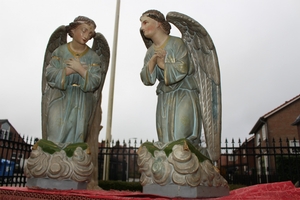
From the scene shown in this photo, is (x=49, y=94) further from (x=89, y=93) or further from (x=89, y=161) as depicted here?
(x=89, y=161)

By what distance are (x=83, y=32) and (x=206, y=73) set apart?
6.26 feet

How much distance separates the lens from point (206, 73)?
369 cm

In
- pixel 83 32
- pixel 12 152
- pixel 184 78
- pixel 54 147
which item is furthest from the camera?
pixel 12 152

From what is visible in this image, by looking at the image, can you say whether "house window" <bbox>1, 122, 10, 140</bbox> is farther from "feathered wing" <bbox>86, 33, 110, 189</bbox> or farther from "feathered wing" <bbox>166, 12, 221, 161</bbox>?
"feathered wing" <bbox>166, 12, 221, 161</bbox>

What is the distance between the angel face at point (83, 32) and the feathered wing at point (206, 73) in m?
1.20

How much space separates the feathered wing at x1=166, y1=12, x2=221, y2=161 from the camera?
359 cm

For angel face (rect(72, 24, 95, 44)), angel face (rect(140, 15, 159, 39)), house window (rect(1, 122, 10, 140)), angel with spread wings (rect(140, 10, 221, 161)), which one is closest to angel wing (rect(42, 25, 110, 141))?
angel face (rect(72, 24, 95, 44))

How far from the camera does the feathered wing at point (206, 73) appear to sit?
141 inches

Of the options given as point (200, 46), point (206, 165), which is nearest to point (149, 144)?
point (206, 165)

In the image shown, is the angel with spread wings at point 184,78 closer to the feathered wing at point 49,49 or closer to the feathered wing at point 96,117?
the feathered wing at point 96,117

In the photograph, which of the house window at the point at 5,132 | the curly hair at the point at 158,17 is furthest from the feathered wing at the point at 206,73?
the house window at the point at 5,132

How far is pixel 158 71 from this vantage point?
358 cm

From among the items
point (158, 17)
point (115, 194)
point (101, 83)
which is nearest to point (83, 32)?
point (101, 83)

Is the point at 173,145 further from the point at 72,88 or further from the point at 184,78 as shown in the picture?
the point at 72,88
